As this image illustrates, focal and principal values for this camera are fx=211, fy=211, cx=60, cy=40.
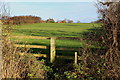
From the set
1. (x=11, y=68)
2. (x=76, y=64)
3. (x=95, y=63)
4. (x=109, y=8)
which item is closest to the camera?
(x=11, y=68)

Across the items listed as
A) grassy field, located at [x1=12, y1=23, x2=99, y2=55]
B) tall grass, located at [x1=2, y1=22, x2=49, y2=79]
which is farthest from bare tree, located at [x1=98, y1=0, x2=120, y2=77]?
tall grass, located at [x1=2, y1=22, x2=49, y2=79]

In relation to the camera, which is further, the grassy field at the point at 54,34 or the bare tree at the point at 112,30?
the grassy field at the point at 54,34

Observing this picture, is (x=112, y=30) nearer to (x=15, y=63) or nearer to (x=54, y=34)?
(x=15, y=63)

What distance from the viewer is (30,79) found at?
613cm

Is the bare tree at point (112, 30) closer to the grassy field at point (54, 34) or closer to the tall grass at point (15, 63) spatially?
the grassy field at point (54, 34)

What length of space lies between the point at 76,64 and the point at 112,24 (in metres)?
1.96

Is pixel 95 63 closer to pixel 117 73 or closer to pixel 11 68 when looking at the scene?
pixel 117 73

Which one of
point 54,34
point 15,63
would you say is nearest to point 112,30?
point 15,63

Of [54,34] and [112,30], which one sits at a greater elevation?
[112,30]

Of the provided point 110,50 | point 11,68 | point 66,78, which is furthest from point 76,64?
point 11,68

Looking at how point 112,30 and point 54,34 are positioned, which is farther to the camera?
point 54,34

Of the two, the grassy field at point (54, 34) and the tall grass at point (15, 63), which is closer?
the tall grass at point (15, 63)

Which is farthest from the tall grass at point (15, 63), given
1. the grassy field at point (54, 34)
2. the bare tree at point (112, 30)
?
the bare tree at point (112, 30)

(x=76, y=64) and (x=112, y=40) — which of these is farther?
(x=76, y=64)
